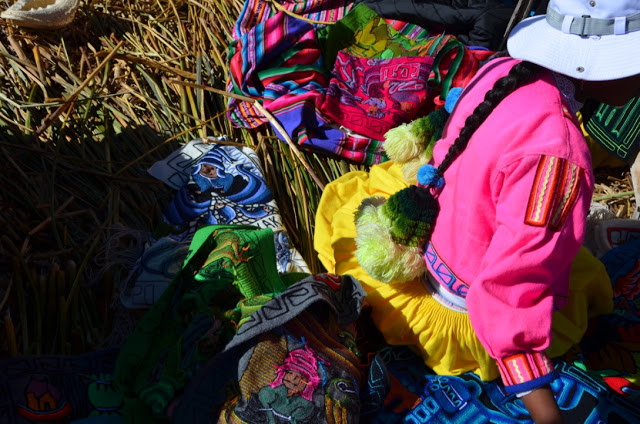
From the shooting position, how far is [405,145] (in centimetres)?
187

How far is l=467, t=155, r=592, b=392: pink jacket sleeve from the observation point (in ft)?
4.06

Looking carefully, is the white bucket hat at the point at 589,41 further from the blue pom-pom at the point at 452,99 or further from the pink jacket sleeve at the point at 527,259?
the blue pom-pom at the point at 452,99

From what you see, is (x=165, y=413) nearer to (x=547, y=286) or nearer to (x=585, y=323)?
(x=547, y=286)

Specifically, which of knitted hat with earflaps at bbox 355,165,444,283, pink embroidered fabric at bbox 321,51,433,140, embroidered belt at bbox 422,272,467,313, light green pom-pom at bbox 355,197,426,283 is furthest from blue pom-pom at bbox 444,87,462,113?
pink embroidered fabric at bbox 321,51,433,140

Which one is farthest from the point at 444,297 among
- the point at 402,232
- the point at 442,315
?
the point at 402,232

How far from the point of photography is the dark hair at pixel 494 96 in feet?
4.46

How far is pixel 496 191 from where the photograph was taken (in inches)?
53.0

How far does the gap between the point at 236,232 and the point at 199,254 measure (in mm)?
124

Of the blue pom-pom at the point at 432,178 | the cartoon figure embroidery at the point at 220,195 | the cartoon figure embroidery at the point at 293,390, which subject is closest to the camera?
the cartoon figure embroidery at the point at 293,390

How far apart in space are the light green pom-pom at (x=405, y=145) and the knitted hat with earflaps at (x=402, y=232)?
0.88 ft

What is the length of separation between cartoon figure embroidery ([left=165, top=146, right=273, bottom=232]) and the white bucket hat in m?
1.18

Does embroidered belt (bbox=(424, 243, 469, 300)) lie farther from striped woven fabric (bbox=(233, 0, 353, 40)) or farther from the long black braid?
striped woven fabric (bbox=(233, 0, 353, 40))

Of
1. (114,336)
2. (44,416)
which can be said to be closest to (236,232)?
(114,336)

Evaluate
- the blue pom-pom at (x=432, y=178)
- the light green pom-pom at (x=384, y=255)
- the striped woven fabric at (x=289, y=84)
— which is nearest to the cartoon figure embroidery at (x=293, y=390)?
the light green pom-pom at (x=384, y=255)
